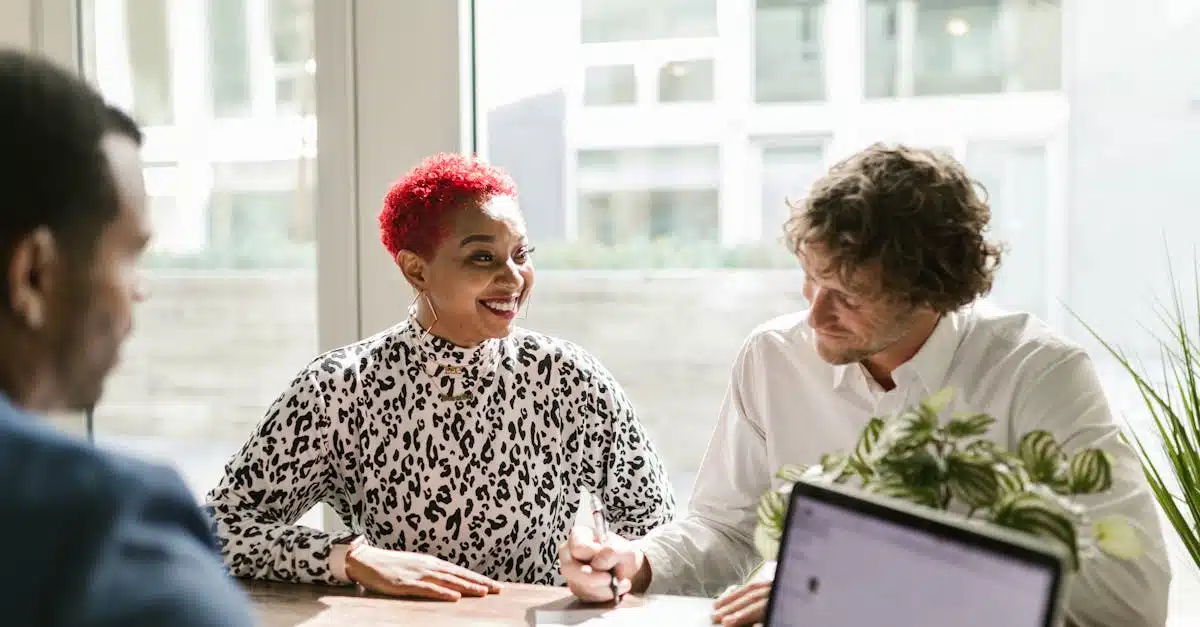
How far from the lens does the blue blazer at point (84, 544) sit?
607 mm

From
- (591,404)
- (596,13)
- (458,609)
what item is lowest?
(458,609)

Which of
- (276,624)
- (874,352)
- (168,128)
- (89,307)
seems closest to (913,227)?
(874,352)

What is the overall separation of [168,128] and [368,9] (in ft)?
2.45

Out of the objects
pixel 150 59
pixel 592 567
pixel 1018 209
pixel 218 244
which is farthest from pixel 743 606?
pixel 150 59

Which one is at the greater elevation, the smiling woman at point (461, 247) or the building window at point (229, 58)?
the building window at point (229, 58)

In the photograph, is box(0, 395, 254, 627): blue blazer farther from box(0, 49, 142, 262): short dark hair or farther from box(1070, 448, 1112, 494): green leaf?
box(1070, 448, 1112, 494): green leaf

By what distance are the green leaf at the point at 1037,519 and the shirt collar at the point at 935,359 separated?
0.81 m

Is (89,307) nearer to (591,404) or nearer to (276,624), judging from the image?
(276,624)

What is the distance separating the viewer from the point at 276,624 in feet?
5.22

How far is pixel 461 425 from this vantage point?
2.12 m

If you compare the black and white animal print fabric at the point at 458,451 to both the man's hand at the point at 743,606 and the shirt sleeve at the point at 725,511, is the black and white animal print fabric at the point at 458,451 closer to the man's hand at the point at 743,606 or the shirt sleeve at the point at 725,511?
the shirt sleeve at the point at 725,511

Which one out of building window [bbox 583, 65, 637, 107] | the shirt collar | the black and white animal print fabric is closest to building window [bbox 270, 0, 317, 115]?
building window [bbox 583, 65, 637, 107]

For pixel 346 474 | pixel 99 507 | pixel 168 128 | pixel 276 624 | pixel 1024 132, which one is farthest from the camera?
pixel 168 128

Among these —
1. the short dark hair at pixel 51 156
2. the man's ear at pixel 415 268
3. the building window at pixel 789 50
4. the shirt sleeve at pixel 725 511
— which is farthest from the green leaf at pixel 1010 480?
the building window at pixel 789 50
